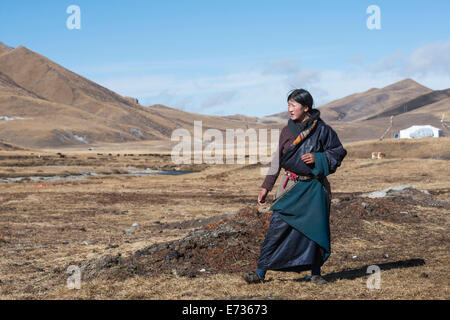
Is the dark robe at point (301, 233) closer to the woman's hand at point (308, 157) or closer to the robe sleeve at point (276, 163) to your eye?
the robe sleeve at point (276, 163)

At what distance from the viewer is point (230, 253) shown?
8.90 meters

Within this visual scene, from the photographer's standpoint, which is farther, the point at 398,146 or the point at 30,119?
the point at 30,119

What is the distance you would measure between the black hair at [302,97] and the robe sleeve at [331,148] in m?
0.39

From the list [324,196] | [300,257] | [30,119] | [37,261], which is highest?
[30,119]

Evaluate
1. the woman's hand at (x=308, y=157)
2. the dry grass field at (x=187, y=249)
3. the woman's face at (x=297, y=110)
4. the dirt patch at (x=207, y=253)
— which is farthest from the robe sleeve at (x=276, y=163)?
the dirt patch at (x=207, y=253)

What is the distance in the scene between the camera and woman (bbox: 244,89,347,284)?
21.2ft

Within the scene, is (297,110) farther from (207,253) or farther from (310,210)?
(207,253)

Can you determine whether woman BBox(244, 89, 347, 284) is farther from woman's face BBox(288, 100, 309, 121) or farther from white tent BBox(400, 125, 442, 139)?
white tent BBox(400, 125, 442, 139)

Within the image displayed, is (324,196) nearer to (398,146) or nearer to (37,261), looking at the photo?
(37,261)

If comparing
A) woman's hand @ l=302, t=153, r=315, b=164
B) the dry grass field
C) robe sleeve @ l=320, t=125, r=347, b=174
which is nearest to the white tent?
the dry grass field

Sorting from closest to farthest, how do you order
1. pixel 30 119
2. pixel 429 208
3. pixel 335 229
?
pixel 335 229, pixel 429 208, pixel 30 119

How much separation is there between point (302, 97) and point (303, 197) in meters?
1.30

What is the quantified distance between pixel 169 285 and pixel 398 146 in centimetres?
5582
